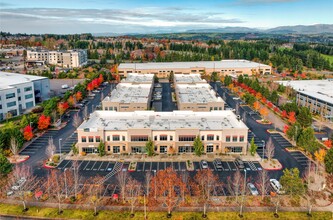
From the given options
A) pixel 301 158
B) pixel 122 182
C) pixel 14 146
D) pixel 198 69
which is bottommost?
pixel 301 158

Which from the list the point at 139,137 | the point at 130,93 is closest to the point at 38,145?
the point at 139,137

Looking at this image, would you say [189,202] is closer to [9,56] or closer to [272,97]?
[272,97]

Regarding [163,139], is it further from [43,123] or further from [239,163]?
[43,123]

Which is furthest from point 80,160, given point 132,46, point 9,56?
point 132,46

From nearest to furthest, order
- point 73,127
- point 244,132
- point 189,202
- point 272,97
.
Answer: point 189,202
point 244,132
point 73,127
point 272,97

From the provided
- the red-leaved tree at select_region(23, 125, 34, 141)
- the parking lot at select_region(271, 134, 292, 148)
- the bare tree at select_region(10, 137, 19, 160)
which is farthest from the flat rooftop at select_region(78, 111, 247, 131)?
the bare tree at select_region(10, 137, 19, 160)

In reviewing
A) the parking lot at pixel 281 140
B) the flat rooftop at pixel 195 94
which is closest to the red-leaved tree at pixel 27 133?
the flat rooftop at pixel 195 94
